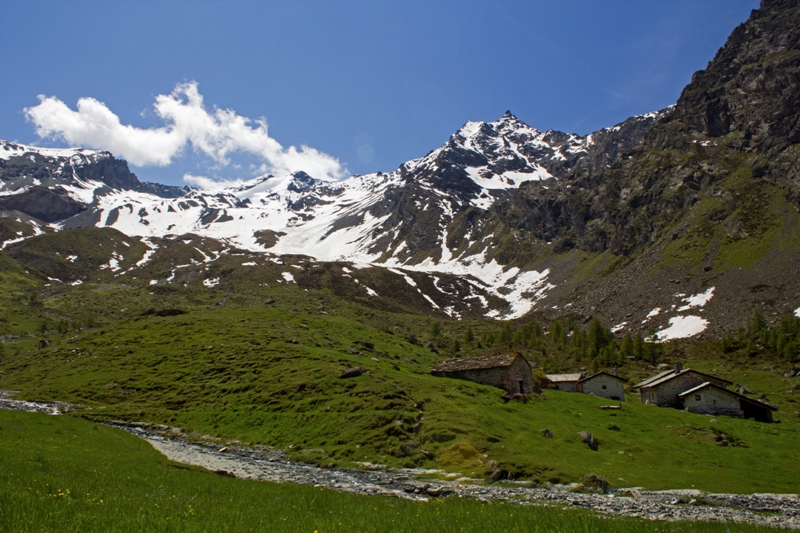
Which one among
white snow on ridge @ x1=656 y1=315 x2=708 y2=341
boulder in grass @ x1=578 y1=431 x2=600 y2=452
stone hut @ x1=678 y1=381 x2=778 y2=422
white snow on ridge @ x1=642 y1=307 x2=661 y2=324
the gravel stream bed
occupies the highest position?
white snow on ridge @ x1=642 y1=307 x2=661 y2=324

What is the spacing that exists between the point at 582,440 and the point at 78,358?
81.5 meters

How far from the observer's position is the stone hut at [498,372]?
194 feet

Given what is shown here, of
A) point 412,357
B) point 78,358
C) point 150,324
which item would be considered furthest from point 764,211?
point 78,358

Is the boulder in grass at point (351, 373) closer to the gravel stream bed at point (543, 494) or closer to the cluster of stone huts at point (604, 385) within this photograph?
the gravel stream bed at point (543, 494)

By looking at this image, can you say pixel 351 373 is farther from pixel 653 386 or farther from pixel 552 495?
pixel 653 386

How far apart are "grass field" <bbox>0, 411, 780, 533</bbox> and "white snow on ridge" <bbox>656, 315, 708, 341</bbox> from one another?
132527mm

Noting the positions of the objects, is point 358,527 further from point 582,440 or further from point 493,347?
point 493,347

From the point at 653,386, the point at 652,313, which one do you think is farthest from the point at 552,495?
the point at 652,313

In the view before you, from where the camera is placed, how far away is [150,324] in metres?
96.1

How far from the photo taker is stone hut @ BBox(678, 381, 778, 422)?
59.6 metres

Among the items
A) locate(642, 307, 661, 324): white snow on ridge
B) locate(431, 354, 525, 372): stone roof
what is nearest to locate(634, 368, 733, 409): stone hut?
locate(431, 354, 525, 372): stone roof

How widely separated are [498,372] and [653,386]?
25.9 metres

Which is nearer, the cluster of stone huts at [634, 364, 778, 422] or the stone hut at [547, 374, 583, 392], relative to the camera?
the cluster of stone huts at [634, 364, 778, 422]

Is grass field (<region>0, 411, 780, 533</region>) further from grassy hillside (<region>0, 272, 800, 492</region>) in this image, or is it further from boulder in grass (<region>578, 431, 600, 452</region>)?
boulder in grass (<region>578, 431, 600, 452</region>)
